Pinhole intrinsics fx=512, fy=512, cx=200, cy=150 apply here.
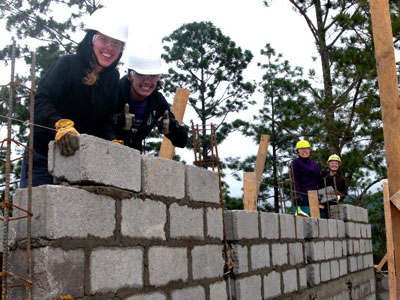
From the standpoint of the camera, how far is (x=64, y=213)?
2.43 metres

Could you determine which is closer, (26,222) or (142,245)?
(26,222)

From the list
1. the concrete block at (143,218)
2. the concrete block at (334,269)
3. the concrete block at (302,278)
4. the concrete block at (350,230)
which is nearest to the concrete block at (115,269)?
the concrete block at (143,218)

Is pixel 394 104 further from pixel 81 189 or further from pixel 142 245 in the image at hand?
pixel 81 189

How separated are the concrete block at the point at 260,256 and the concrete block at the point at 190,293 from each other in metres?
1.10

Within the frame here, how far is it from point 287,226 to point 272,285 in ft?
2.76

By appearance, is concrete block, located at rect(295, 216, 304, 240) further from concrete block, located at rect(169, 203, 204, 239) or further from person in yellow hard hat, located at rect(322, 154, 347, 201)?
concrete block, located at rect(169, 203, 204, 239)

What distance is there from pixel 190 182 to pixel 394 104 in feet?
5.13

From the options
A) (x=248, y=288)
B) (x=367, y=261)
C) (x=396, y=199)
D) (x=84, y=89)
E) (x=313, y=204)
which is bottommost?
(x=367, y=261)

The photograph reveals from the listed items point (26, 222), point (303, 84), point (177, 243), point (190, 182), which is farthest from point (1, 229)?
point (303, 84)

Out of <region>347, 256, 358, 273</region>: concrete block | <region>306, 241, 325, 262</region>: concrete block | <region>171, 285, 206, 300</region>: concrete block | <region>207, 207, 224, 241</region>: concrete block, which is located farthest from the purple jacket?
<region>171, 285, 206, 300</region>: concrete block

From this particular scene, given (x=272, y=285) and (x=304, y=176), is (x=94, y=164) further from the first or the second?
(x=304, y=176)

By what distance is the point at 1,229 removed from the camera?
2.47 m

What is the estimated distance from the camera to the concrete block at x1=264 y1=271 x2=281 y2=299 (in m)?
4.84

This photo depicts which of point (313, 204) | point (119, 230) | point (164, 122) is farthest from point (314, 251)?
point (119, 230)
